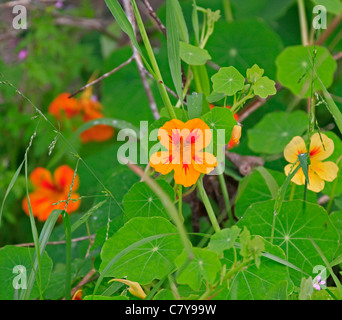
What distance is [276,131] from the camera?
1.00 m

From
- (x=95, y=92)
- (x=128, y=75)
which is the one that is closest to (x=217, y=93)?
(x=128, y=75)

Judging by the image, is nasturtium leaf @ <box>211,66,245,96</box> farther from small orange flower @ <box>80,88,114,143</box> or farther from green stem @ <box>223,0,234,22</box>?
small orange flower @ <box>80,88,114,143</box>

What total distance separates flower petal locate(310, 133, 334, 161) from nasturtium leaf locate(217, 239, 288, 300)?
17cm

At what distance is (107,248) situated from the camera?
0.66 m

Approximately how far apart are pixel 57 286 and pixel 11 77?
91cm

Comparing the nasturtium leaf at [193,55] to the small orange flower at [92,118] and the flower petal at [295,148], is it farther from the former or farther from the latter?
the small orange flower at [92,118]

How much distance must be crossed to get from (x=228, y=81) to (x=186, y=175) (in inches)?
5.9

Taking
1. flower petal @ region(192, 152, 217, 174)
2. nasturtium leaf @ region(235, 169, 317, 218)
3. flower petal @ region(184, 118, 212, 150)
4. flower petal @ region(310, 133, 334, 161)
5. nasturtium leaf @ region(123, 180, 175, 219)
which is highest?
flower petal @ region(184, 118, 212, 150)

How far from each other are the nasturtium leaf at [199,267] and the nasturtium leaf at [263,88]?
0.24 meters

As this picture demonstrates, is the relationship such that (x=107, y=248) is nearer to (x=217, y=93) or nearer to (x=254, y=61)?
(x=217, y=93)

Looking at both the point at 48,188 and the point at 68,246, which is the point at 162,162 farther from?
the point at 48,188

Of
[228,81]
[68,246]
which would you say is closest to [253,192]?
[228,81]

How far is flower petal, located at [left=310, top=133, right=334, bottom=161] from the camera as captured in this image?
0.71 m

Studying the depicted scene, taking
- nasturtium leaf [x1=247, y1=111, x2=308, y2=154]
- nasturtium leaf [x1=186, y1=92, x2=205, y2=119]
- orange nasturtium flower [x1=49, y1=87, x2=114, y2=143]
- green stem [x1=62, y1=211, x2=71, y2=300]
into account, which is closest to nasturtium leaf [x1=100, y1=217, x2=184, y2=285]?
green stem [x1=62, y1=211, x2=71, y2=300]
